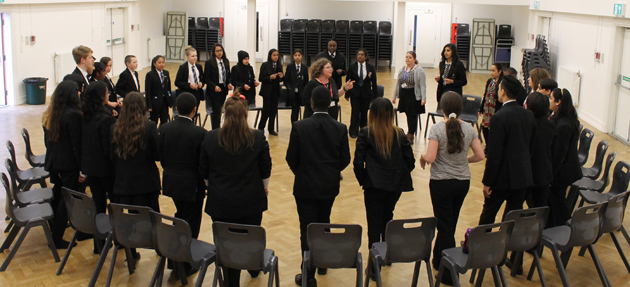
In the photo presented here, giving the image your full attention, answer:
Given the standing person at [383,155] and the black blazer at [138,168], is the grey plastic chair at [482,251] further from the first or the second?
the black blazer at [138,168]

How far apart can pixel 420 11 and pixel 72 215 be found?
672 inches

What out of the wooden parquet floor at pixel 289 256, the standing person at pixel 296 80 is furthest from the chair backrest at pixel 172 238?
the standing person at pixel 296 80

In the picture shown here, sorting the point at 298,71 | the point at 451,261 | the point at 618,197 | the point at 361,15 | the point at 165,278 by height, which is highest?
the point at 361,15

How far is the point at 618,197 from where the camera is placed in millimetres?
5367

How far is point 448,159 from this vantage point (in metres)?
5.26

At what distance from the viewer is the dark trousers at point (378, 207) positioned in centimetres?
534

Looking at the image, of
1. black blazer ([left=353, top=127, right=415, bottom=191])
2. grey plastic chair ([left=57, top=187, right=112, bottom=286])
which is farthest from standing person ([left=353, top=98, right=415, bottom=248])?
grey plastic chair ([left=57, top=187, right=112, bottom=286])

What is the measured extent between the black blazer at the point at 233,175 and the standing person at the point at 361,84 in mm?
5505

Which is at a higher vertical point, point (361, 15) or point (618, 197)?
point (361, 15)

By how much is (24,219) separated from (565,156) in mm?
5049

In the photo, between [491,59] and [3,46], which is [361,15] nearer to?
[491,59]

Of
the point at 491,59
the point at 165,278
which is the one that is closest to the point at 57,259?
the point at 165,278

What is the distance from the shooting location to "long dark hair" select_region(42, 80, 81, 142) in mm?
5848

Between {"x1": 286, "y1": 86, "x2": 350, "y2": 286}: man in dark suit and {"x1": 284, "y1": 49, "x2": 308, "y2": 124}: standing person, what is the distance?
17.2ft
